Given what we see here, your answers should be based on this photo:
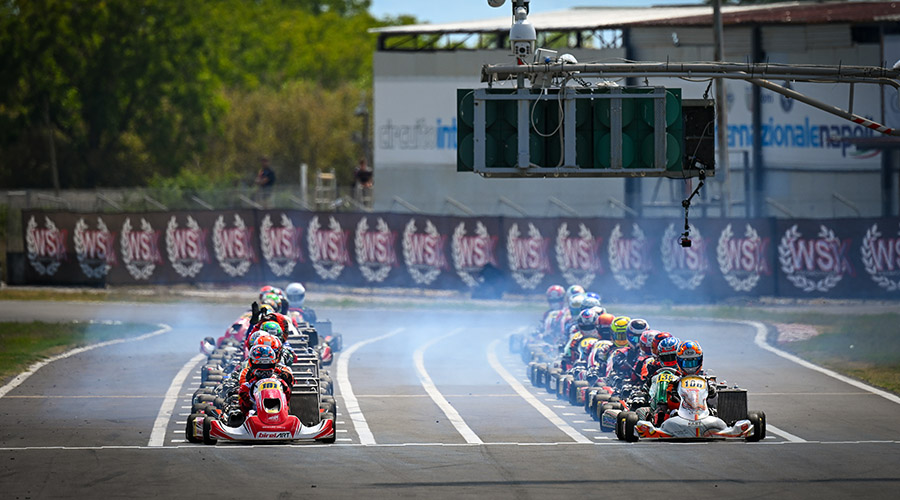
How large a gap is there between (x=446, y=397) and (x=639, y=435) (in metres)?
5.54

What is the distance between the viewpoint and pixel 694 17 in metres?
51.2

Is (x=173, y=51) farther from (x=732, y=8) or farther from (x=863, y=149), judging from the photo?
(x=863, y=149)

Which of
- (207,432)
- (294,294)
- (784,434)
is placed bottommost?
(784,434)

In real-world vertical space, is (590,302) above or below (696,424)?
above

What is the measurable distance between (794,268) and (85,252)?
21128 mm

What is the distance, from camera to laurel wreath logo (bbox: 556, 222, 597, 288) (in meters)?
39.5

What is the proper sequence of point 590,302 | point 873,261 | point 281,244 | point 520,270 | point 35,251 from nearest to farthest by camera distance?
point 590,302 < point 873,261 < point 520,270 < point 281,244 < point 35,251

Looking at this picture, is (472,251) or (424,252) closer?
(472,251)

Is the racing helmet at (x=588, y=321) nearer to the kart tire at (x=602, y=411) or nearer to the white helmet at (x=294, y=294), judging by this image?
the kart tire at (x=602, y=411)

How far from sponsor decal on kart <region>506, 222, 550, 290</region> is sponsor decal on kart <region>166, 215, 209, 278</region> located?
31.6ft

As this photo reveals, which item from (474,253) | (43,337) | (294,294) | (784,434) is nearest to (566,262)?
(474,253)

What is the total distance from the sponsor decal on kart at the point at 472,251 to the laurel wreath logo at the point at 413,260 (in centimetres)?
65

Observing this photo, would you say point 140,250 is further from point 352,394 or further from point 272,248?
point 352,394

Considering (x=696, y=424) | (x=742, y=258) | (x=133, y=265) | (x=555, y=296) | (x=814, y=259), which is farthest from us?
(x=133, y=265)
